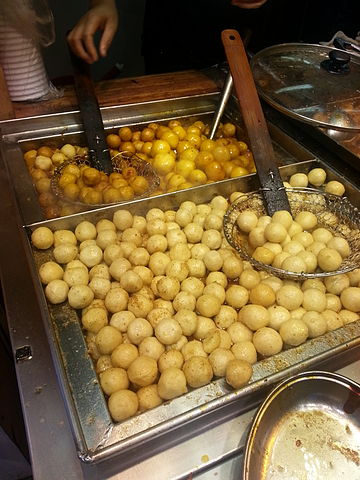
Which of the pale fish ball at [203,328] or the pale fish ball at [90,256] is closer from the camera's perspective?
the pale fish ball at [203,328]

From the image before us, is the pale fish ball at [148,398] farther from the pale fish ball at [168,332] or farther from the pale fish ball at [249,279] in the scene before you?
the pale fish ball at [249,279]

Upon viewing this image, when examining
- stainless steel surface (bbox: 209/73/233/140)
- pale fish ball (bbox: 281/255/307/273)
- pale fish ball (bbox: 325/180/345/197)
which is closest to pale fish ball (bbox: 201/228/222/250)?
pale fish ball (bbox: 281/255/307/273)

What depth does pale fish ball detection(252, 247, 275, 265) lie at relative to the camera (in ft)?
5.49

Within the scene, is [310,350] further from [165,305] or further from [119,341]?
[119,341]

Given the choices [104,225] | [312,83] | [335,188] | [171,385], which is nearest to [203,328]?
[171,385]

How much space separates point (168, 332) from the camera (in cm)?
138

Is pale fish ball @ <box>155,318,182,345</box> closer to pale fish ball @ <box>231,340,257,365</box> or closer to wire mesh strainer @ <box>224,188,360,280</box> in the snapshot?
pale fish ball @ <box>231,340,257,365</box>

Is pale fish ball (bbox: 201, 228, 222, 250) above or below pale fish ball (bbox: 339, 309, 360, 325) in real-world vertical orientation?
above

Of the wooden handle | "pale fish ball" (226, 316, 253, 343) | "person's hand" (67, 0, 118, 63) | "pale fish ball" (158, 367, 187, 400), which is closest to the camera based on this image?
"pale fish ball" (158, 367, 187, 400)

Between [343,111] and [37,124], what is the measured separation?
186 cm

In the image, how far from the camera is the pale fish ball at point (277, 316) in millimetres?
1479

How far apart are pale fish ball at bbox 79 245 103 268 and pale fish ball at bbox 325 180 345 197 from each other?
51.4 inches

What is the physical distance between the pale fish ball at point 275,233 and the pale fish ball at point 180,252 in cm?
39

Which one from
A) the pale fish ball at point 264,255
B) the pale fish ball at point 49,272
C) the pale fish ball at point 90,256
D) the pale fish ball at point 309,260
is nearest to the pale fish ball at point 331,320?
the pale fish ball at point 309,260
